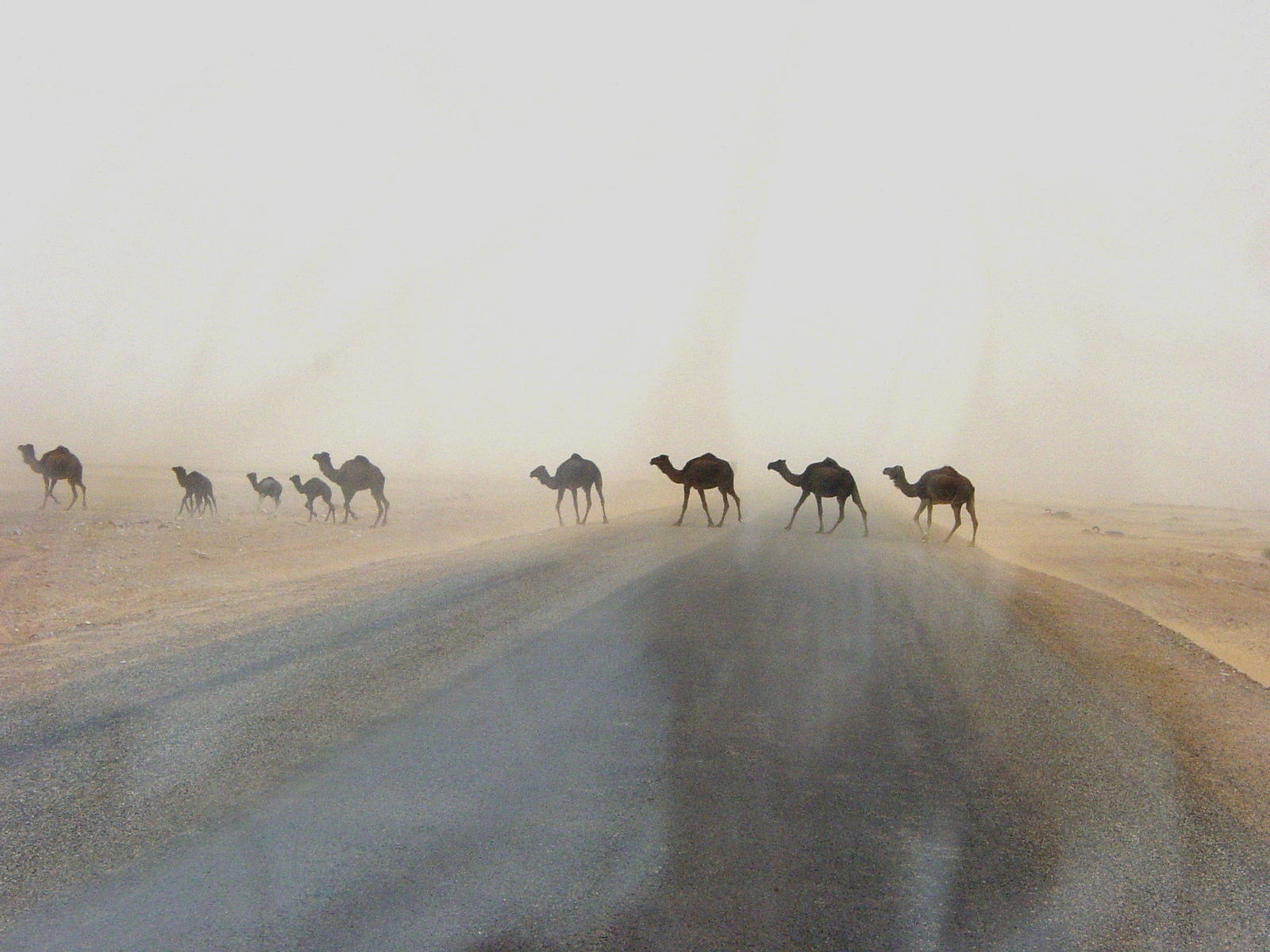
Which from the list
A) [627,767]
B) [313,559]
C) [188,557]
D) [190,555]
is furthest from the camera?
[313,559]

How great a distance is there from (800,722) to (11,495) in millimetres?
45734

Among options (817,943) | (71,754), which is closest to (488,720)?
(71,754)

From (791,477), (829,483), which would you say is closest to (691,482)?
(791,477)

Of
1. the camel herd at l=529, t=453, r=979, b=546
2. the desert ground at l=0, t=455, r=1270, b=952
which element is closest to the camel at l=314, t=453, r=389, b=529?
the camel herd at l=529, t=453, r=979, b=546

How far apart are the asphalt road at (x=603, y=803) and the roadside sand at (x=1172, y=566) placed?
667 cm

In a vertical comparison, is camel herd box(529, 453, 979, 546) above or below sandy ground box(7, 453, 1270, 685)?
above

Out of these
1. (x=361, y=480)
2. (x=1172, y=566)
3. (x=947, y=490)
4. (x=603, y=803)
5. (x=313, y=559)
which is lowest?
(x=603, y=803)

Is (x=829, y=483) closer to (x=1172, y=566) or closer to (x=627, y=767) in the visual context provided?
(x=1172, y=566)

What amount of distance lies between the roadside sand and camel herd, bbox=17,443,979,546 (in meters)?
2.51

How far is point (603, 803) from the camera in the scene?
668cm

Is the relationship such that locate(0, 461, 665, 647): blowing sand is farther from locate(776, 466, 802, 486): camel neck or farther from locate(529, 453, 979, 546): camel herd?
locate(776, 466, 802, 486): camel neck

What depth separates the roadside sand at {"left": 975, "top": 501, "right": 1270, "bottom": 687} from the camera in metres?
16.8

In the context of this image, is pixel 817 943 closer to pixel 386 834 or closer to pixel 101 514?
pixel 386 834

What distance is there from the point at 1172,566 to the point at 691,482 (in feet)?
46.0
